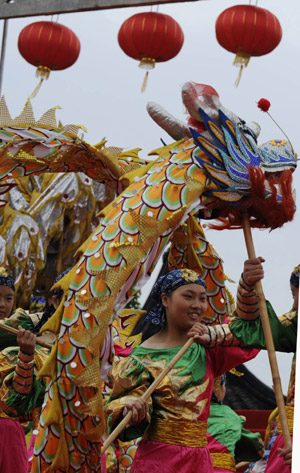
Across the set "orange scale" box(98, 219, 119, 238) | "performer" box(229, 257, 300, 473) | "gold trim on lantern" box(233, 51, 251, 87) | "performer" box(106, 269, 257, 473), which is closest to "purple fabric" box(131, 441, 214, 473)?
"performer" box(106, 269, 257, 473)

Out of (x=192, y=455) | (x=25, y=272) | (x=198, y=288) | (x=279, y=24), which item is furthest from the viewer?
(x=25, y=272)

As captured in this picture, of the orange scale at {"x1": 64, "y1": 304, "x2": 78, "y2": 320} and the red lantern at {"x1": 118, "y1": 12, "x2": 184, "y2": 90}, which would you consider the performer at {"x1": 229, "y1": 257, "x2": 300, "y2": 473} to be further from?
the red lantern at {"x1": 118, "y1": 12, "x2": 184, "y2": 90}

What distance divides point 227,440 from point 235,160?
4.47 feet

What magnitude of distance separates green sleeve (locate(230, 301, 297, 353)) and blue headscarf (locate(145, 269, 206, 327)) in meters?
0.40

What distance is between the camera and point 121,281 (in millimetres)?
3891

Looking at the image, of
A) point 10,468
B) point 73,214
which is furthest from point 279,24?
point 10,468

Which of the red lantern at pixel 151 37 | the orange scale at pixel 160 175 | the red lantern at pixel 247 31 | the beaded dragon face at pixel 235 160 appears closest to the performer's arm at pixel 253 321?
the beaded dragon face at pixel 235 160

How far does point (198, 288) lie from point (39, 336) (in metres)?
0.81

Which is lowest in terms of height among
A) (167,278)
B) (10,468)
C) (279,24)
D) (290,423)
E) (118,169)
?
(10,468)

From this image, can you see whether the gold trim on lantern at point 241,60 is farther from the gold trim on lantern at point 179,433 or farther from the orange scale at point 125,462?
the gold trim on lantern at point 179,433

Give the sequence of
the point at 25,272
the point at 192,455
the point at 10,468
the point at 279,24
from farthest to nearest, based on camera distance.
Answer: the point at 25,272 < the point at 279,24 < the point at 10,468 < the point at 192,455

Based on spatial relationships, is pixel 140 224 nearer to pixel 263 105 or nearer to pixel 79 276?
pixel 79 276

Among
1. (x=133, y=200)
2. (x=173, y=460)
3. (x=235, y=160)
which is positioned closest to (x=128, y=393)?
(x=173, y=460)

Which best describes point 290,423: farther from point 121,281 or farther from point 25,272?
point 25,272
